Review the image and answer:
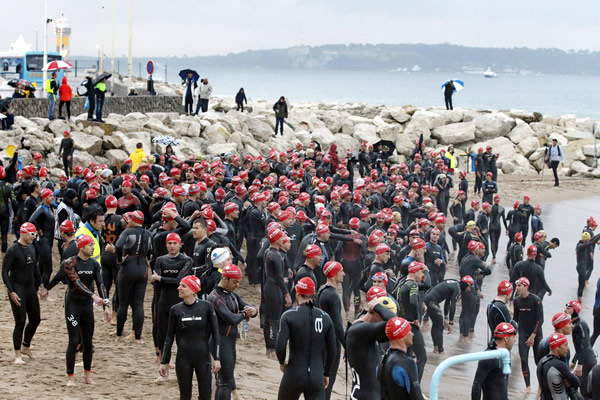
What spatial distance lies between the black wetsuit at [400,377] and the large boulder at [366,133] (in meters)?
31.6

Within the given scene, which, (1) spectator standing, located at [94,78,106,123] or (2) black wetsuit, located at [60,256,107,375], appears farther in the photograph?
(1) spectator standing, located at [94,78,106,123]

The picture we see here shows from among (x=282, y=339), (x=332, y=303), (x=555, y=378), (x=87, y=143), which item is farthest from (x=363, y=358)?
(x=87, y=143)

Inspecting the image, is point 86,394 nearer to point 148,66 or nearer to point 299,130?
point 148,66

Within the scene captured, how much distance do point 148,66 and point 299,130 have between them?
7456 millimetres

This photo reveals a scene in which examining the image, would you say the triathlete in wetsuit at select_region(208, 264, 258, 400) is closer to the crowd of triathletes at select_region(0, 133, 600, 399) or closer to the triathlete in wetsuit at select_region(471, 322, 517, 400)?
the crowd of triathletes at select_region(0, 133, 600, 399)

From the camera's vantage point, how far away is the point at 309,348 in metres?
8.26

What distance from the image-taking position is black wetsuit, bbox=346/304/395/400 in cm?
797

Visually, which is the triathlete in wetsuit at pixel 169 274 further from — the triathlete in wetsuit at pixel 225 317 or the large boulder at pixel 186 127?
the large boulder at pixel 186 127

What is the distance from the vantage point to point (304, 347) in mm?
8258

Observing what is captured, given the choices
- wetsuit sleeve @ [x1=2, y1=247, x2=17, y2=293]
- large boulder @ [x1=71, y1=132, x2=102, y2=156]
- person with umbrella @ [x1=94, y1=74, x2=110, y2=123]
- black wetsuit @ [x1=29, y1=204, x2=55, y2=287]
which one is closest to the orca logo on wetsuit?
wetsuit sleeve @ [x1=2, y1=247, x2=17, y2=293]

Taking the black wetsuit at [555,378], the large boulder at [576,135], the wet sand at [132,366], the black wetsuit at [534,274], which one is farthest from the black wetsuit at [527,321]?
the large boulder at [576,135]

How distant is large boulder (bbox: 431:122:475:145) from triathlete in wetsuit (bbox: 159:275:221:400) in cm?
3377

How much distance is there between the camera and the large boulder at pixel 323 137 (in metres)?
37.0

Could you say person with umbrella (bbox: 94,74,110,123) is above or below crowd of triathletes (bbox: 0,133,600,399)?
above
